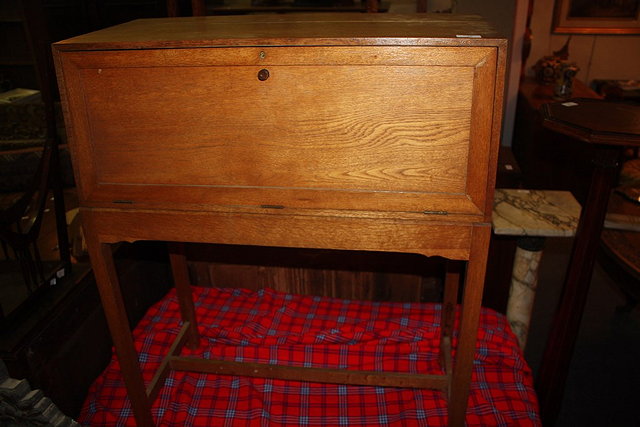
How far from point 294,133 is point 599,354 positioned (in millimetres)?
2508

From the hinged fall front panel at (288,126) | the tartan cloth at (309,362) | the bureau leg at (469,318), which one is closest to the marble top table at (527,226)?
the tartan cloth at (309,362)

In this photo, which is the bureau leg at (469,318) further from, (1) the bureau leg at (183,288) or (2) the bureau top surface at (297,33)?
(1) the bureau leg at (183,288)

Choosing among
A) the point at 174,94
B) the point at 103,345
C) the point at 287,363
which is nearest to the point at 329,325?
the point at 287,363

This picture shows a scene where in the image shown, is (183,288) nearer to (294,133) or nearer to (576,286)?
(294,133)

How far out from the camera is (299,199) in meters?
1.53

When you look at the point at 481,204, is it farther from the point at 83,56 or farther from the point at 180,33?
the point at 83,56

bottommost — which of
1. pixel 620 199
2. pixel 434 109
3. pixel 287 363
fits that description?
pixel 287 363

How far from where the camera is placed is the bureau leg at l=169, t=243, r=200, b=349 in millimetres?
2492

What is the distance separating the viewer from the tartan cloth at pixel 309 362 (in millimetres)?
2234

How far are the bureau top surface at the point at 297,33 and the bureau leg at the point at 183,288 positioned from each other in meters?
1.08

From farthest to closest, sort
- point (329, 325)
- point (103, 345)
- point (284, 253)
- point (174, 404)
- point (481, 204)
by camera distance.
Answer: point (284, 253) < point (329, 325) < point (103, 345) < point (174, 404) < point (481, 204)

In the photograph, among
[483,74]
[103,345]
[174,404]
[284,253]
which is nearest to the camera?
[483,74]

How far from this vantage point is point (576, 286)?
1.96m

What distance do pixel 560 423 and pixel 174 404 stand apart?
1.82 m
